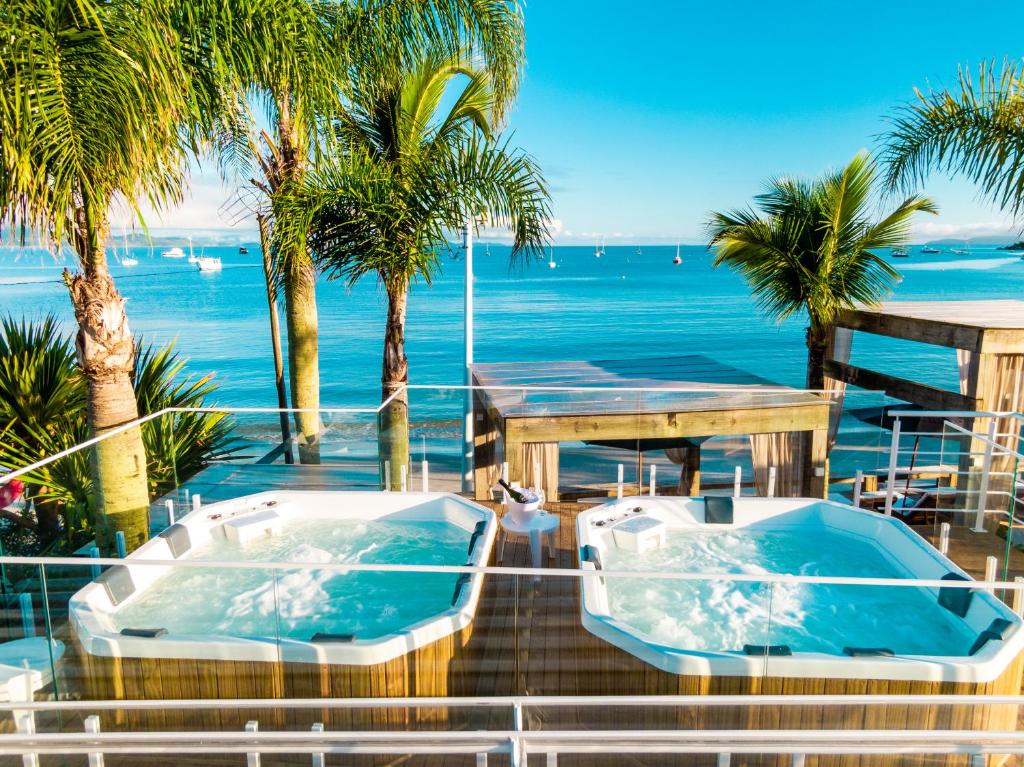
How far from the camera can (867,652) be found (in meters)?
3.31

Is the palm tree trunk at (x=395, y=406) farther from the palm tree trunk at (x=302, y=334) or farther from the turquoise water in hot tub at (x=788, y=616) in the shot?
the turquoise water in hot tub at (x=788, y=616)

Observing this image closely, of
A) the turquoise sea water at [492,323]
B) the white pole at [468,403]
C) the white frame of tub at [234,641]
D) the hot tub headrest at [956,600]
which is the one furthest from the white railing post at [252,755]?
the white pole at [468,403]

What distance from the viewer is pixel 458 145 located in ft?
21.9

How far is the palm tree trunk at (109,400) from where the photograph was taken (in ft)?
14.9

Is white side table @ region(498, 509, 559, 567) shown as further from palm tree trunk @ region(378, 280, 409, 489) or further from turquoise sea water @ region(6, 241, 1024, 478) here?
turquoise sea water @ region(6, 241, 1024, 478)

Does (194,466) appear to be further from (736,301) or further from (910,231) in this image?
(736,301)

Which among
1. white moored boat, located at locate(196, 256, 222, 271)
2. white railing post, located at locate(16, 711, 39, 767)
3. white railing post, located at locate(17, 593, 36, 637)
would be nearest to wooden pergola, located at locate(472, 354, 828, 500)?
white railing post, located at locate(17, 593, 36, 637)

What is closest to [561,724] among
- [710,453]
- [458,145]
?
[458,145]

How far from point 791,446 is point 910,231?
313cm

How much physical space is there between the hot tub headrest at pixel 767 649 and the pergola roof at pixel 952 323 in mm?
Result: 4516

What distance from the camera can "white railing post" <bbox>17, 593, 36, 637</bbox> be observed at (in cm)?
295

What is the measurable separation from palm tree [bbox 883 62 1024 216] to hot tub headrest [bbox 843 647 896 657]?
3.07 metres

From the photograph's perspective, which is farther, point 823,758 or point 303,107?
point 303,107

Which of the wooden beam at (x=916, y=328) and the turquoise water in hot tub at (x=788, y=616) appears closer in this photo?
the turquoise water in hot tub at (x=788, y=616)
